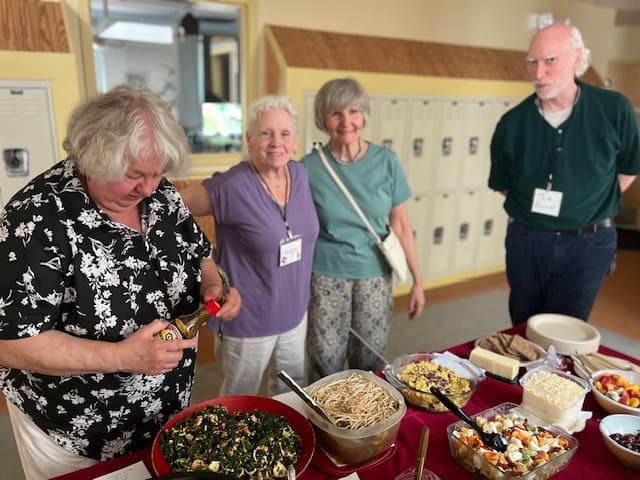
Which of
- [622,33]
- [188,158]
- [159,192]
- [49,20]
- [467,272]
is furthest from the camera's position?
[622,33]

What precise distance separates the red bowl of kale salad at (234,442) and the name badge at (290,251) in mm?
619

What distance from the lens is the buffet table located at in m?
1.08

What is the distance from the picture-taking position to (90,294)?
42.2 inches

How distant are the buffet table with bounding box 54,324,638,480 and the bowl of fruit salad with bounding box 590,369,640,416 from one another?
5 cm

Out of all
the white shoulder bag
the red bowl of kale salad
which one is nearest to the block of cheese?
the white shoulder bag

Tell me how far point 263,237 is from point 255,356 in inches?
17.8

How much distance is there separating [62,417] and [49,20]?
2138mm

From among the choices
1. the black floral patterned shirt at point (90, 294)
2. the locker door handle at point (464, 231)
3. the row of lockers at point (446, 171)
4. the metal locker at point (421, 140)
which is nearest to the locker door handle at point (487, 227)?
the row of lockers at point (446, 171)

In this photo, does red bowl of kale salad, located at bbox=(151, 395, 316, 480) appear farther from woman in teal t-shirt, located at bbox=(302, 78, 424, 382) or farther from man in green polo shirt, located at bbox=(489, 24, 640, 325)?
man in green polo shirt, located at bbox=(489, 24, 640, 325)

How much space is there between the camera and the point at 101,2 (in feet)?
9.21

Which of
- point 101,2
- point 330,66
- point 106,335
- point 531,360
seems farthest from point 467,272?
point 106,335

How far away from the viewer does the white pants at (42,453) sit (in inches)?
45.8

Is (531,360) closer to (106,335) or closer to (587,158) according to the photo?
(587,158)

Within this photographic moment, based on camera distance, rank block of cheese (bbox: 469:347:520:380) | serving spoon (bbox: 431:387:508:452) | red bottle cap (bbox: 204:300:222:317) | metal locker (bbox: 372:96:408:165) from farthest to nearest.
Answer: metal locker (bbox: 372:96:408:165), block of cheese (bbox: 469:347:520:380), red bottle cap (bbox: 204:300:222:317), serving spoon (bbox: 431:387:508:452)
